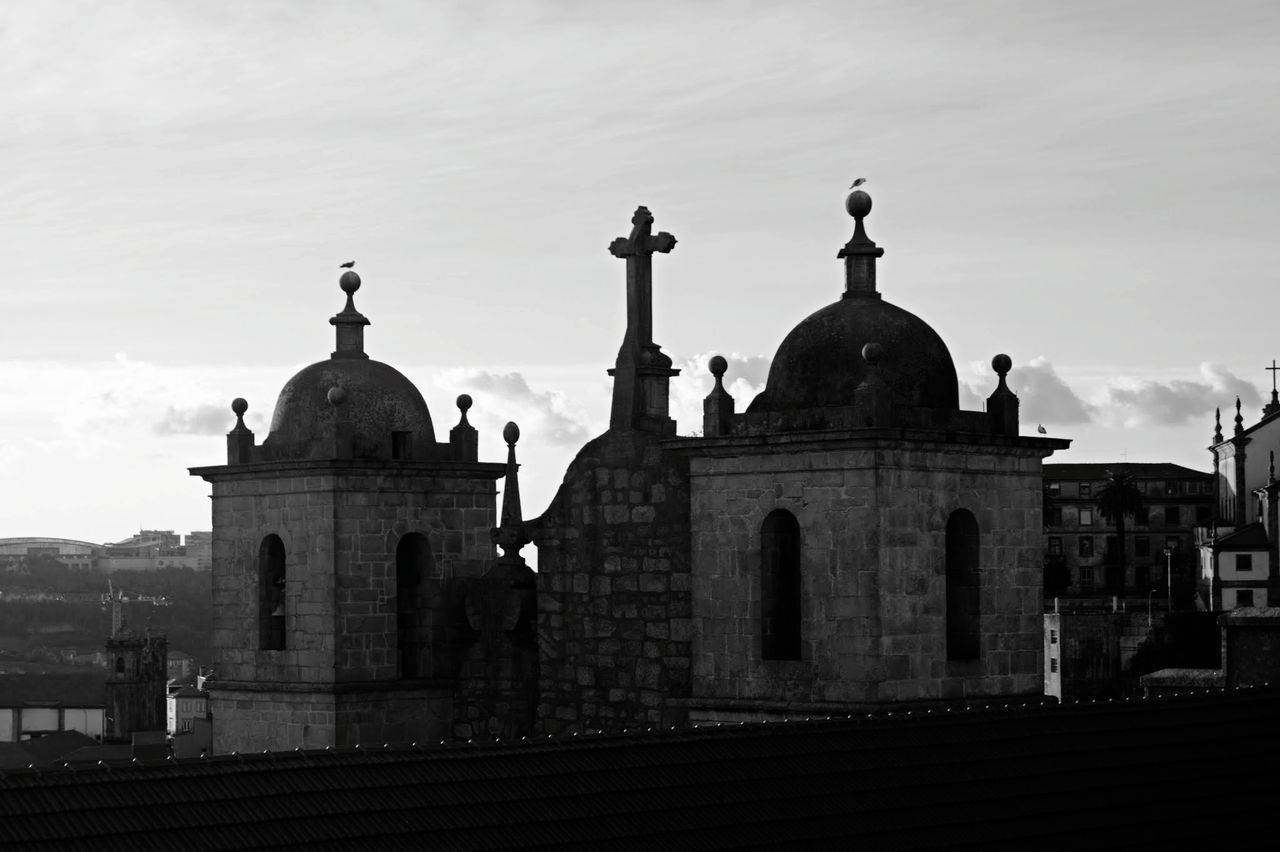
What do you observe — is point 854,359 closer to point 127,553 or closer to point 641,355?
point 641,355

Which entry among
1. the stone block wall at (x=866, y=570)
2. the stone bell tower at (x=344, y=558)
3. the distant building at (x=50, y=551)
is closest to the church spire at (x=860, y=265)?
the stone block wall at (x=866, y=570)

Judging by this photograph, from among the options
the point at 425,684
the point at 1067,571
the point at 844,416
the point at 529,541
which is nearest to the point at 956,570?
the point at 844,416

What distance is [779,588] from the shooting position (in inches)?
770

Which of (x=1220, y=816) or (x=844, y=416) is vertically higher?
(x=844, y=416)

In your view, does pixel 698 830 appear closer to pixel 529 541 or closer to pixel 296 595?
pixel 529 541

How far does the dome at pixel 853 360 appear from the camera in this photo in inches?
760

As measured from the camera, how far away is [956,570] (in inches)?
773

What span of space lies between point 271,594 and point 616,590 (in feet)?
15.3

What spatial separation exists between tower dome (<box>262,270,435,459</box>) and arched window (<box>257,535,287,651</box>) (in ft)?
3.12

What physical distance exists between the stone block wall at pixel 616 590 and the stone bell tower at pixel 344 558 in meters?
2.27

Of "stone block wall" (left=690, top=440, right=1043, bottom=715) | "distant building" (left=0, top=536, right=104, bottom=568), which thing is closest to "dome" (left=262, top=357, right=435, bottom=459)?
"stone block wall" (left=690, top=440, right=1043, bottom=715)

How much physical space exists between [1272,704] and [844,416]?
455 centimetres

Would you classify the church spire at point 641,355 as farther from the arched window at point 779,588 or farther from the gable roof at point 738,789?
the gable roof at point 738,789

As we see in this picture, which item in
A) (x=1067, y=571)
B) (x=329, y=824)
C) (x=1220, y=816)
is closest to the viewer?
(x=329, y=824)
